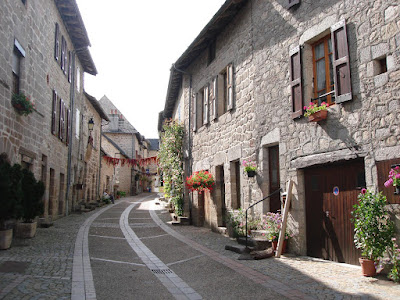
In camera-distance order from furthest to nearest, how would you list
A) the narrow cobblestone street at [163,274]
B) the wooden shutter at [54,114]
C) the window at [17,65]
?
the wooden shutter at [54,114] < the window at [17,65] < the narrow cobblestone street at [163,274]

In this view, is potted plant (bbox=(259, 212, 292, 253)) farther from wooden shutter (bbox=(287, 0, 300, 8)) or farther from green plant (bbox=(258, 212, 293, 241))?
wooden shutter (bbox=(287, 0, 300, 8))

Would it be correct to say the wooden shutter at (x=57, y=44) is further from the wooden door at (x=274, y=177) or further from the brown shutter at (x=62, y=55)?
the wooden door at (x=274, y=177)

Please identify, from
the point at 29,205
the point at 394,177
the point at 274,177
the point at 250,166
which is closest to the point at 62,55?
the point at 29,205

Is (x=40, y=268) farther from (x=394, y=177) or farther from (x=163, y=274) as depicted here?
(x=394, y=177)

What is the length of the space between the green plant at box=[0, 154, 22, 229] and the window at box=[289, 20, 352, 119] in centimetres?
556

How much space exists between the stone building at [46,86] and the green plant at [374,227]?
6.93 m

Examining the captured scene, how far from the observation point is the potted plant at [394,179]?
497 centimetres

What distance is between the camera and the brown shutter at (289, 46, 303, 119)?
7.17 metres

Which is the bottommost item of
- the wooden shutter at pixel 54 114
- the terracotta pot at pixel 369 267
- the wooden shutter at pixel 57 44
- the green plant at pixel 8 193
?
the terracotta pot at pixel 369 267

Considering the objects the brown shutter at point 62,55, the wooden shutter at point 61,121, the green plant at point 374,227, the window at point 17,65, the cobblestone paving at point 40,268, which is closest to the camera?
the cobblestone paving at point 40,268

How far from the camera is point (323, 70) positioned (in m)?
6.98

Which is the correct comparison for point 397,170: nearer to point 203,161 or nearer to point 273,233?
point 273,233

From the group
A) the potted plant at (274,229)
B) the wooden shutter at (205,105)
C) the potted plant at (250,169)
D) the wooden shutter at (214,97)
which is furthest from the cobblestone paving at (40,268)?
the wooden shutter at (205,105)

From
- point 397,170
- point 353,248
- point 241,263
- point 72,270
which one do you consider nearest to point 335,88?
point 397,170
